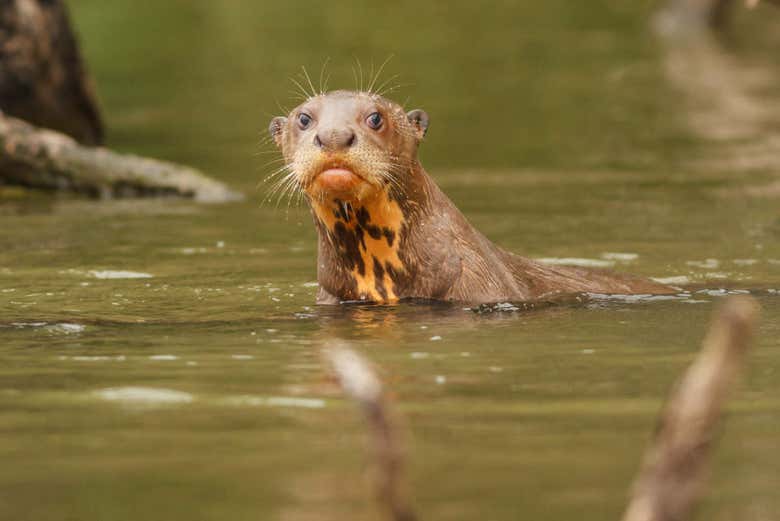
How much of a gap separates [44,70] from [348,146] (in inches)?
347

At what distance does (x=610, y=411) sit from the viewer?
5164 millimetres

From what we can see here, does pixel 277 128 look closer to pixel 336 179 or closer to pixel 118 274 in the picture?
pixel 336 179

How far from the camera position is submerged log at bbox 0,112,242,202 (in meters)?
12.9

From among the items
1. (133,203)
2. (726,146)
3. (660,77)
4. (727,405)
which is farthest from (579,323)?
(660,77)

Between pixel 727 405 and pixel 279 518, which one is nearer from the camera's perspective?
pixel 279 518

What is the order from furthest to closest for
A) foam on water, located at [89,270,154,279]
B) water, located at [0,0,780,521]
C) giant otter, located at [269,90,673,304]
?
foam on water, located at [89,270,154,279]
giant otter, located at [269,90,673,304]
water, located at [0,0,780,521]

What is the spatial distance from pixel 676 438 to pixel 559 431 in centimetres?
182

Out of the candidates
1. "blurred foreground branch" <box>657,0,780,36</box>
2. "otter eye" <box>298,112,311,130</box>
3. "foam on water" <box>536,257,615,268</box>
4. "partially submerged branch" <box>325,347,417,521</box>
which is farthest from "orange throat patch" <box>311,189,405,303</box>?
"blurred foreground branch" <box>657,0,780,36</box>

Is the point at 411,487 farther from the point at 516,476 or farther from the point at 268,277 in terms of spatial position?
the point at 268,277

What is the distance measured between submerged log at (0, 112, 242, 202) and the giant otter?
4944 millimetres

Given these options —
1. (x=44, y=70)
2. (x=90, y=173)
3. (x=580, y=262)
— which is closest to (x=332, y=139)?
(x=580, y=262)

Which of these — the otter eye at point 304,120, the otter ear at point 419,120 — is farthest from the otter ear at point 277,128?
the otter ear at point 419,120

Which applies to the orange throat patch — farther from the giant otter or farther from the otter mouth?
the otter mouth

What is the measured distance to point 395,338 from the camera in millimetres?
6785
